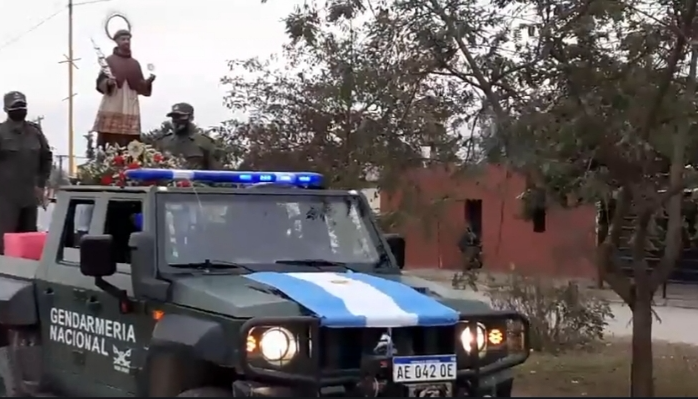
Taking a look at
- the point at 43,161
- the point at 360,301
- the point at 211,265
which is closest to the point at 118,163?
the point at 211,265

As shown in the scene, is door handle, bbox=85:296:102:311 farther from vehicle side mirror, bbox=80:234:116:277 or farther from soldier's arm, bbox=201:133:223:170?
soldier's arm, bbox=201:133:223:170

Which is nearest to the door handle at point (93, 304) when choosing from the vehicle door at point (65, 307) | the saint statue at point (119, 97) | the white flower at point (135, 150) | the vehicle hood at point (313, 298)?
the vehicle door at point (65, 307)

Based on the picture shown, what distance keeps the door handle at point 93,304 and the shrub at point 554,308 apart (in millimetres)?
6342

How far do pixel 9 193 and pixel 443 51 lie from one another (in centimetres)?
413

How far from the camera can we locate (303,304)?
548 centimetres

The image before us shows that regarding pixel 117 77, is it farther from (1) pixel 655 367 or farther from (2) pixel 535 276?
(1) pixel 655 367

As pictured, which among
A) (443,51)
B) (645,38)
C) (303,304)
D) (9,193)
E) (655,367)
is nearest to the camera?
(303,304)

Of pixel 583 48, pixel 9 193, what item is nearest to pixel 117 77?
pixel 9 193

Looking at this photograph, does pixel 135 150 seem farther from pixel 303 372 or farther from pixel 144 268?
pixel 303 372

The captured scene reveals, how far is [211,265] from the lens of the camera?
6266 mm

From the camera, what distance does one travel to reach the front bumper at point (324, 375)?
17.2ft

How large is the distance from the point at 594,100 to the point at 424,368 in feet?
11.9

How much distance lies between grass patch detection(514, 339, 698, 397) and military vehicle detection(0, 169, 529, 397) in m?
3.46

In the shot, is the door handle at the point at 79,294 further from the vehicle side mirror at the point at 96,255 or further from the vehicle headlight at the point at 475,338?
the vehicle headlight at the point at 475,338
